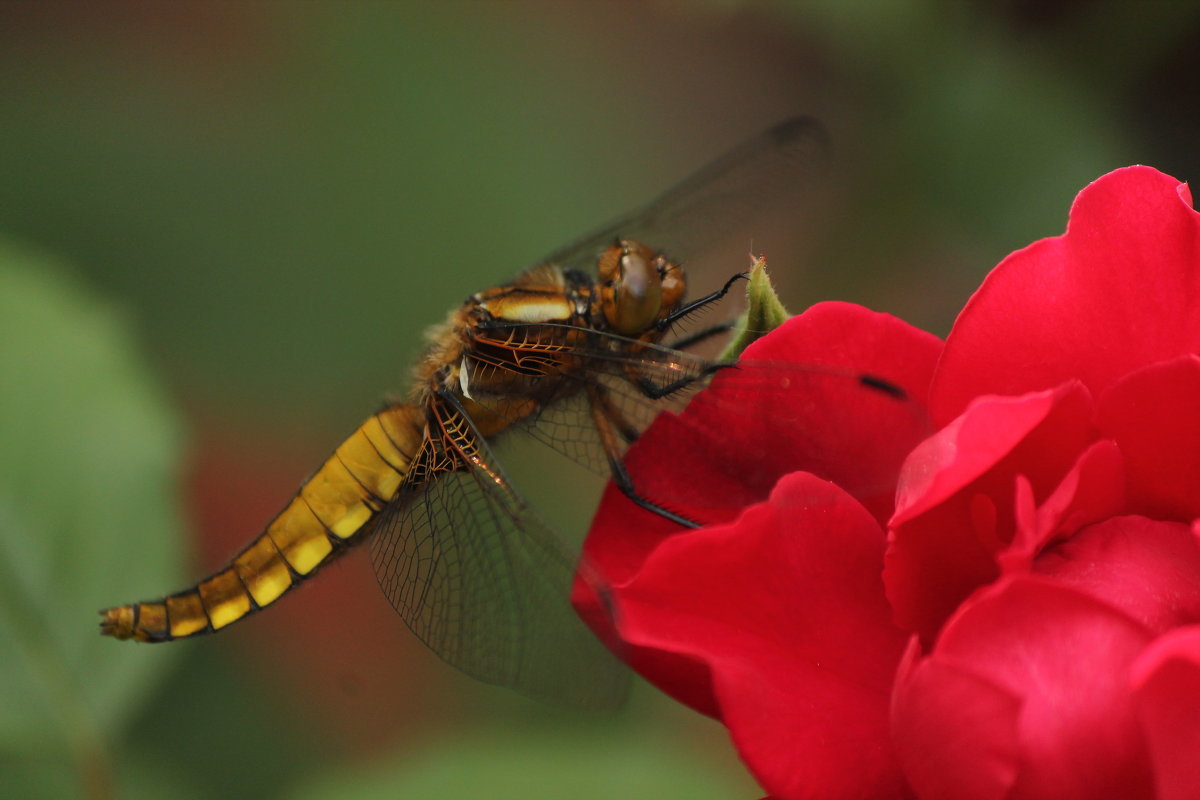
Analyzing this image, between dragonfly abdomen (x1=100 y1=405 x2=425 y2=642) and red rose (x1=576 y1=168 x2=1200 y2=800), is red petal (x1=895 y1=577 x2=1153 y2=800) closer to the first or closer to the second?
red rose (x1=576 y1=168 x2=1200 y2=800)

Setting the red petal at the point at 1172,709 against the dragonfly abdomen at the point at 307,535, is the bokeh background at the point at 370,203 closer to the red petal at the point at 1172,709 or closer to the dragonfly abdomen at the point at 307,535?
the dragonfly abdomen at the point at 307,535

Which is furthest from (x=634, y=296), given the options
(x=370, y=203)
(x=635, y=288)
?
(x=370, y=203)

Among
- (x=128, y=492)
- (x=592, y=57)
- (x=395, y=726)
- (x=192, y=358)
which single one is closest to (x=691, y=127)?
(x=592, y=57)

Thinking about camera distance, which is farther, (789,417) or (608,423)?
(608,423)

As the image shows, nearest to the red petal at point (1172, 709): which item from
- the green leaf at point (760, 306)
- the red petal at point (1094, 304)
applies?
the red petal at point (1094, 304)

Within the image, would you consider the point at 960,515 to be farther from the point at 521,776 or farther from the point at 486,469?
the point at 521,776

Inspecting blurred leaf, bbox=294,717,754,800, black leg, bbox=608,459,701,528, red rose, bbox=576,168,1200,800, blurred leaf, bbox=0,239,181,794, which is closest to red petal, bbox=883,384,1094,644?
red rose, bbox=576,168,1200,800

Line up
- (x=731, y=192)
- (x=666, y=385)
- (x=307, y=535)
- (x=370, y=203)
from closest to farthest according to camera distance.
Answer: (x=666, y=385) → (x=307, y=535) → (x=731, y=192) → (x=370, y=203)
